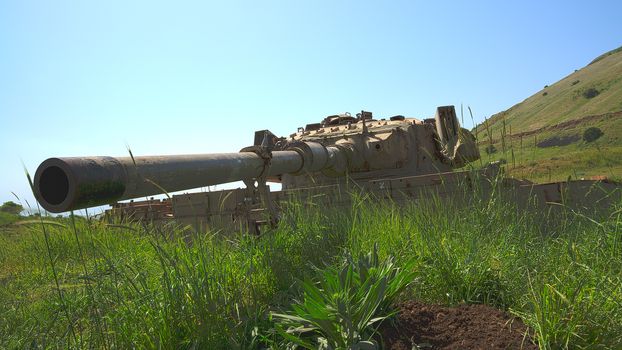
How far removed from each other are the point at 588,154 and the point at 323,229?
2638 centimetres

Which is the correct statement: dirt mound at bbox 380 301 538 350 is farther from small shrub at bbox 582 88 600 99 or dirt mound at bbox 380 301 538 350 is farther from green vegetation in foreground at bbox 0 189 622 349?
small shrub at bbox 582 88 600 99

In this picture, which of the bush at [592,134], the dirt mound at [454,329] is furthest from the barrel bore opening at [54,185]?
the bush at [592,134]

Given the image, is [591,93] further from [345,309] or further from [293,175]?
[345,309]

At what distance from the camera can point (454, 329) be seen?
2.60 metres

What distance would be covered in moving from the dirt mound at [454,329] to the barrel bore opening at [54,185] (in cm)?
167

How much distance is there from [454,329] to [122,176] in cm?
181

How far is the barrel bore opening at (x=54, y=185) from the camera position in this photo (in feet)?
8.16

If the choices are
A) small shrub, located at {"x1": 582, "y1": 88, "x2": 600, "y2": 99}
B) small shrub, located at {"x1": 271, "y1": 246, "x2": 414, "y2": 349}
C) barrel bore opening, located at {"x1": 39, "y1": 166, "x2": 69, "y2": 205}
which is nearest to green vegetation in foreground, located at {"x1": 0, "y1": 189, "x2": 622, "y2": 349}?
small shrub, located at {"x1": 271, "y1": 246, "x2": 414, "y2": 349}

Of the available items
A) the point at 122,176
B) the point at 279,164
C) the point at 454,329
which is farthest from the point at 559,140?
the point at 122,176

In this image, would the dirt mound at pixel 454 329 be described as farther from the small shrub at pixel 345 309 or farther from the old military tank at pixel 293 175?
the old military tank at pixel 293 175

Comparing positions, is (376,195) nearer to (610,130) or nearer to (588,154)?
(588,154)

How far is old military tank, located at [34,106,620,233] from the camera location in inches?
101

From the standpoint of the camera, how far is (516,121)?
58.5m

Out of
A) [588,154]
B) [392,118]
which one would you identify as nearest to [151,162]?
[392,118]
